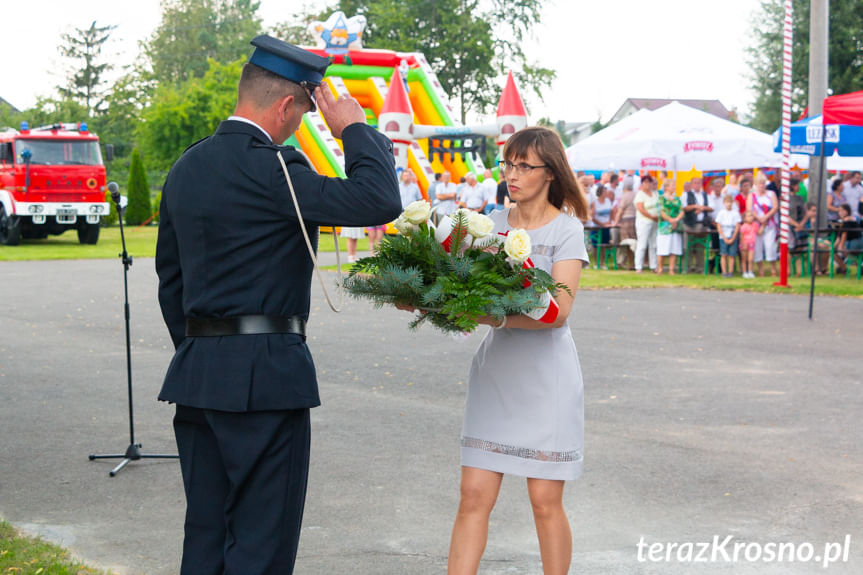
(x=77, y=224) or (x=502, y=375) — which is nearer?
(x=502, y=375)

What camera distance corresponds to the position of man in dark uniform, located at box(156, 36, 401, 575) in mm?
2916

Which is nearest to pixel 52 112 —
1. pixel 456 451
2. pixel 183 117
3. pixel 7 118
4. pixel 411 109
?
pixel 7 118

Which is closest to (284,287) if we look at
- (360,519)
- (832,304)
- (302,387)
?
(302,387)

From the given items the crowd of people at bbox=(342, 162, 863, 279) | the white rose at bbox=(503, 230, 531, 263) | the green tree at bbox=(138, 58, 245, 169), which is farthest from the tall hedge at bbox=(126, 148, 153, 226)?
the white rose at bbox=(503, 230, 531, 263)

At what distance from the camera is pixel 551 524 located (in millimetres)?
3744

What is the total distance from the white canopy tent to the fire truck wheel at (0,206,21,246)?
17311 millimetres

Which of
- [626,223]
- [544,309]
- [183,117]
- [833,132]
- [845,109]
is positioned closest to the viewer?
[544,309]

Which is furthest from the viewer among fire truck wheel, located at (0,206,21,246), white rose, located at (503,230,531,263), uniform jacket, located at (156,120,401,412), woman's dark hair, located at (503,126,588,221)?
fire truck wheel, located at (0,206,21,246)

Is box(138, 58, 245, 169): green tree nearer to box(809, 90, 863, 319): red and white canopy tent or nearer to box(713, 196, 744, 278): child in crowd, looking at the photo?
box(713, 196, 744, 278): child in crowd

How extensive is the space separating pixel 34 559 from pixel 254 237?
7.32 ft

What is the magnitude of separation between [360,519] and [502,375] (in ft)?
5.14

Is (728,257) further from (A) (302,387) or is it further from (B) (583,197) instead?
(A) (302,387)

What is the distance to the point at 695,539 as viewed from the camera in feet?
15.3

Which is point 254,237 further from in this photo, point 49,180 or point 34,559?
point 49,180
